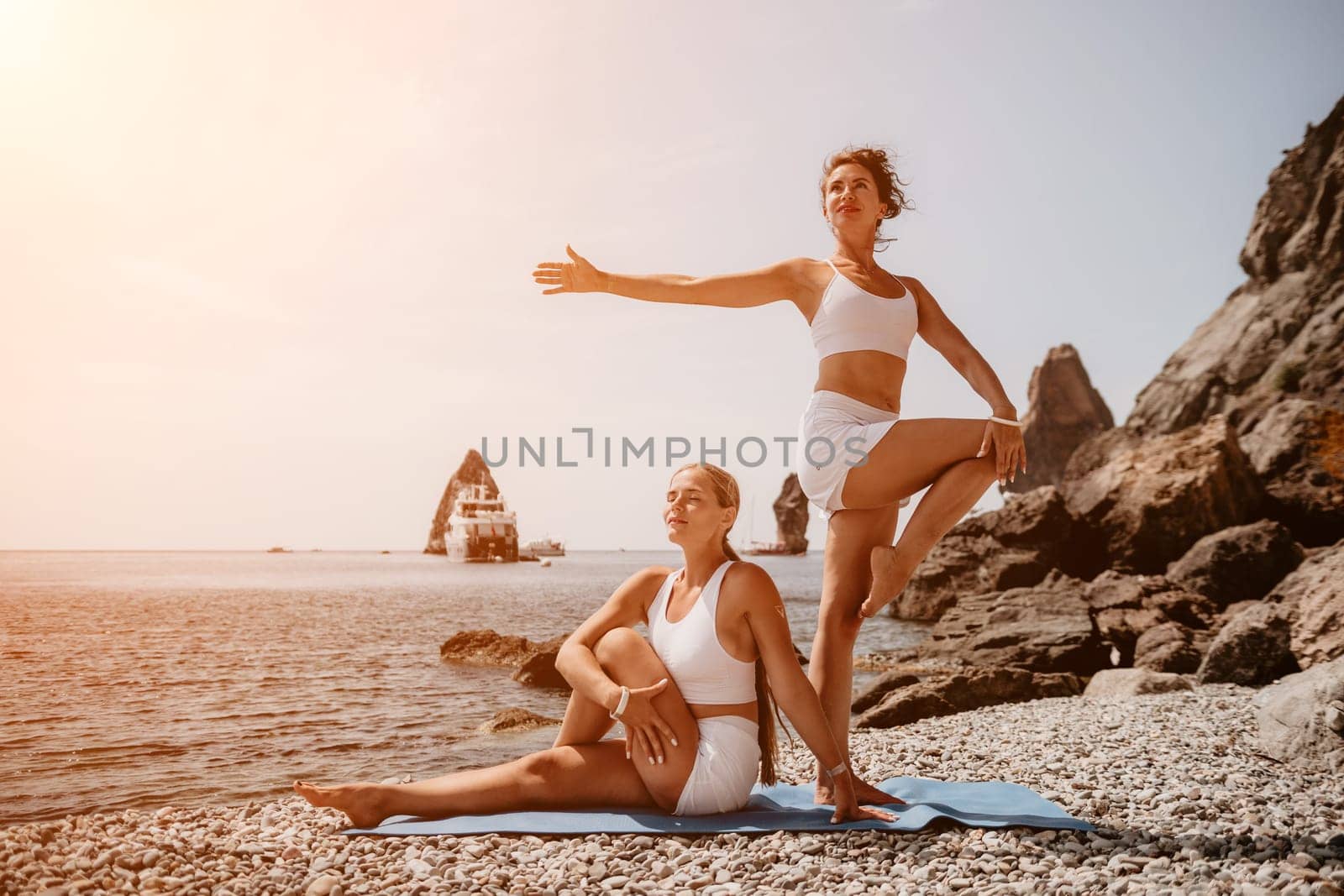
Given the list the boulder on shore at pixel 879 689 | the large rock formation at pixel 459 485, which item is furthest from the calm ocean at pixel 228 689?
the large rock formation at pixel 459 485

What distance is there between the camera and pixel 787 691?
137 inches

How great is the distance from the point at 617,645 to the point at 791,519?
40.9 meters

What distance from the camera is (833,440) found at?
3814mm

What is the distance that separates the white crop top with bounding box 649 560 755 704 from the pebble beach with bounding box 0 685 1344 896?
0.56m

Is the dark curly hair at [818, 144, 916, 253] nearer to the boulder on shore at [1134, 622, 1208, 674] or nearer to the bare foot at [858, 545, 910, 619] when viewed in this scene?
the bare foot at [858, 545, 910, 619]

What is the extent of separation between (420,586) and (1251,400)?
32.3 metres

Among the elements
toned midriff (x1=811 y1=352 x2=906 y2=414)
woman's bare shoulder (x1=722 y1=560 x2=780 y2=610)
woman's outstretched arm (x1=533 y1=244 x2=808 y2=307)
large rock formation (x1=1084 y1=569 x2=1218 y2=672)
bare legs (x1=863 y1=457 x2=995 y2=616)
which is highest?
woman's outstretched arm (x1=533 y1=244 x2=808 y2=307)

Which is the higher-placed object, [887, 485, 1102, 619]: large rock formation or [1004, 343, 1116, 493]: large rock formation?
[1004, 343, 1116, 493]: large rock formation

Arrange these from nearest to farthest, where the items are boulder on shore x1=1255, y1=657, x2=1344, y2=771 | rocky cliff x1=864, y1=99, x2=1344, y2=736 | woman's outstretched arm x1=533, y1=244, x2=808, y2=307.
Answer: woman's outstretched arm x1=533, y1=244, x2=808, y2=307, boulder on shore x1=1255, y1=657, x2=1344, y2=771, rocky cliff x1=864, y1=99, x2=1344, y2=736

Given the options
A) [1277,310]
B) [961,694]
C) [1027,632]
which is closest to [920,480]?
[961,694]

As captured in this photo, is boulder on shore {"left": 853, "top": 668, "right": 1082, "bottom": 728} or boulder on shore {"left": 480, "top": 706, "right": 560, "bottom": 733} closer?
boulder on shore {"left": 853, "top": 668, "right": 1082, "bottom": 728}

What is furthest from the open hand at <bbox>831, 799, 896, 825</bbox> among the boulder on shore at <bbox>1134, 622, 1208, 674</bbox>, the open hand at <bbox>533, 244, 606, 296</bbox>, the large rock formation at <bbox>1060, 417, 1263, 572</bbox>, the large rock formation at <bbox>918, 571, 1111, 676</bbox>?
the large rock formation at <bbox>1060, 417, 1263, 572</bbox>

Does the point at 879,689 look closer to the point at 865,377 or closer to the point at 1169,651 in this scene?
the point at 1169,651

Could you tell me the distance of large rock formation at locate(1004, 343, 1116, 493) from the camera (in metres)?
64.3
